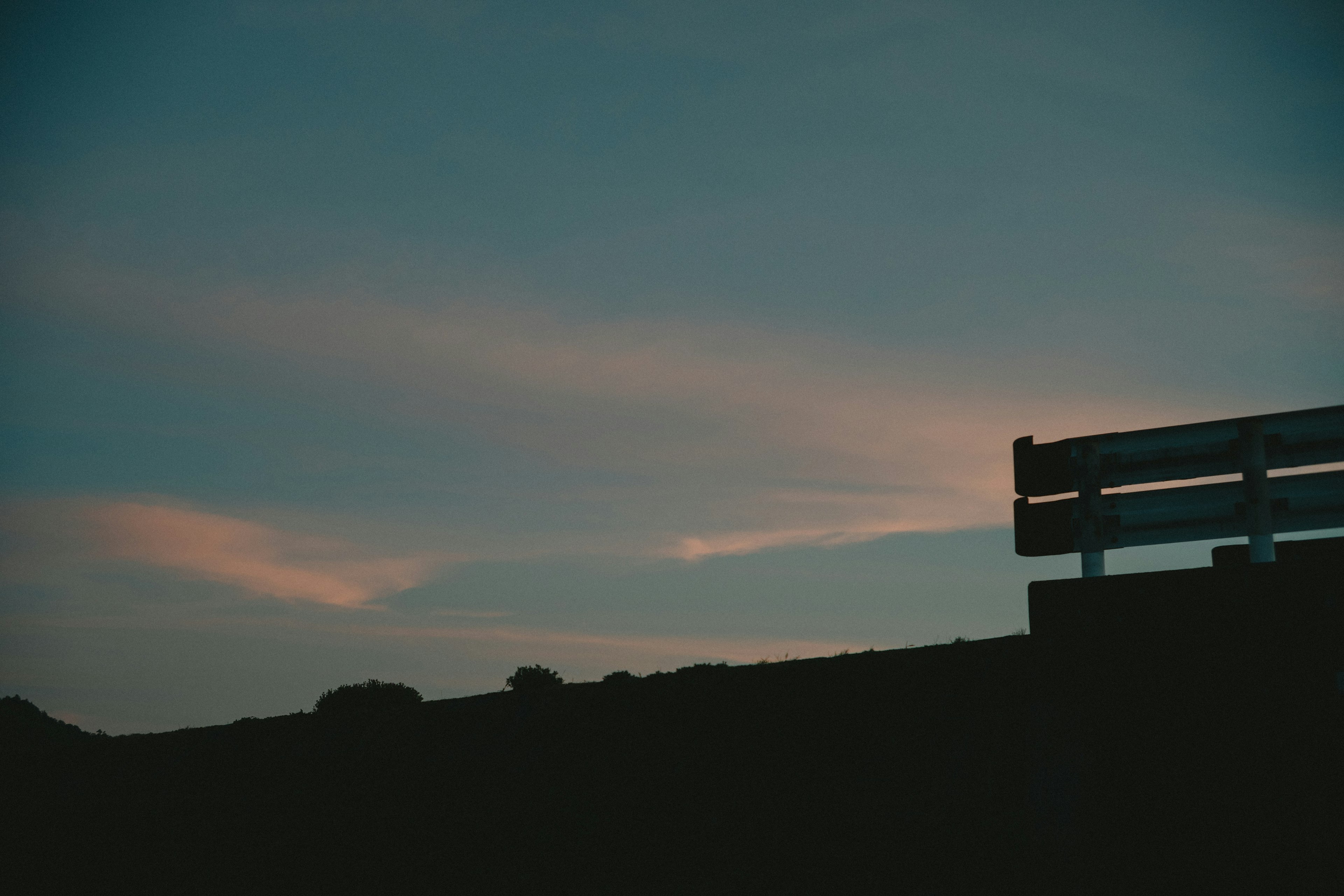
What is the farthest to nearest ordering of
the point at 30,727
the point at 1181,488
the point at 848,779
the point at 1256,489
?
the point at 30,727, the point at 848,779, the point at 1181,488, the point at 1256,489

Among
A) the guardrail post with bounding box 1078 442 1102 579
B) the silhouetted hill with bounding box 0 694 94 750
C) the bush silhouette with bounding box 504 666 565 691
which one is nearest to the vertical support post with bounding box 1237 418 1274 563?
the guardrail post with bounding box 1078 442 1102 579

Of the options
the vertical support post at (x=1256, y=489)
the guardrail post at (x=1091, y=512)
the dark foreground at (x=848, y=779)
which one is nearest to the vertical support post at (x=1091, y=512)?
the guardrail post at (x=1091, y=512)

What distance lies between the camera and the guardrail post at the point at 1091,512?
8.56 meters

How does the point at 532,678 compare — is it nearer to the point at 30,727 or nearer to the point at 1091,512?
the point at 1091,512

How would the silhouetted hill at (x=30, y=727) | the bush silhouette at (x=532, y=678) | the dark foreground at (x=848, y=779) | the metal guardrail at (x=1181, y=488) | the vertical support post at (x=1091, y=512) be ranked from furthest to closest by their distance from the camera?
the silhouetted hill at (x=30, y=727) < the bush silhouette at (x=532, y=678) < the vertical support post at (x=1091, y=512) < the metal guardrail at (x=1181, y=488) < the dark foreground at (x=848, y=779)

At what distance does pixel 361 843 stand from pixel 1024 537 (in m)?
10.0

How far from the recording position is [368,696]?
27047 mm

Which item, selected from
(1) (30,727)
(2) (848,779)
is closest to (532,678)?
(2) (848,779)

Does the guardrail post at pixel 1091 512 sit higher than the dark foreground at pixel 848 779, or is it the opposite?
the guardrail post at pixel 1091 512

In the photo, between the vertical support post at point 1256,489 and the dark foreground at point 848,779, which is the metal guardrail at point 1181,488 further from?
the dark foreground at point 848,779

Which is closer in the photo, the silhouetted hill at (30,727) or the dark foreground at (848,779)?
the dark foreground at (848,779)

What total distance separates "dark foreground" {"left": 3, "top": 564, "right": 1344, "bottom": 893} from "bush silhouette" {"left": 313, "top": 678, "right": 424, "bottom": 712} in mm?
7290

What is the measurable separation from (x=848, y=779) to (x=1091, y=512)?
152 inches

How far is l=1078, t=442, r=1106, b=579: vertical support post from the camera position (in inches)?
337
